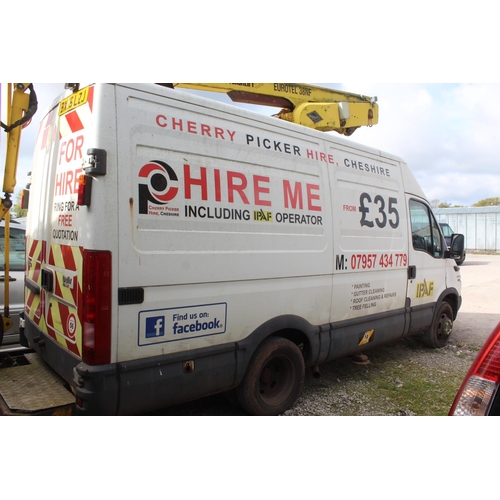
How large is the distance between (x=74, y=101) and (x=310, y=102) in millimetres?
4213

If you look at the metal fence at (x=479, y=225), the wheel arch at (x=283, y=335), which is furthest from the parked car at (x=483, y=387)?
the metal fence at (x=479, y=225)

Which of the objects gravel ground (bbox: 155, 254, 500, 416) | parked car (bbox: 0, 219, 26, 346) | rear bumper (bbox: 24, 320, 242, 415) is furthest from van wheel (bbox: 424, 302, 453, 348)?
parked car (bbox: 0, 219, 26, 346)

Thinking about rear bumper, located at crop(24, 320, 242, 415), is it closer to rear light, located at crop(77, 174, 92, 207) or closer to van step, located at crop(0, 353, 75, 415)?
van step, located at crop(0, 353, 75, 415)

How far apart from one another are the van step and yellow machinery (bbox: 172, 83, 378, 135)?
12.5 ft

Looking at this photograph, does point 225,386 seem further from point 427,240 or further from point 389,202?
point 427,240

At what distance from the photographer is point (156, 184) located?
2.78m

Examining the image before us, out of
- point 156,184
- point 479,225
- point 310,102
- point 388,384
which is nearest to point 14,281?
point 156,184

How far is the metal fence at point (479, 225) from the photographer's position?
29.0 metres

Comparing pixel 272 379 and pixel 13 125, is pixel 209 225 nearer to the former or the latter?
pixel 272 379

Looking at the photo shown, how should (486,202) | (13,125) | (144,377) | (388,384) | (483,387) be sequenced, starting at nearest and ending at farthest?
(483,387), (144,377), (13,125), (388,384), (486,202)

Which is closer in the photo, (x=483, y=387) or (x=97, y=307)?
(x=483, y=387)

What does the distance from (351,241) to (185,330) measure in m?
2.12

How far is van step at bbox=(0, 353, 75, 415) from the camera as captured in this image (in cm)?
273

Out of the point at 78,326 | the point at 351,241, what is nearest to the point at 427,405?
the point at 351,241
